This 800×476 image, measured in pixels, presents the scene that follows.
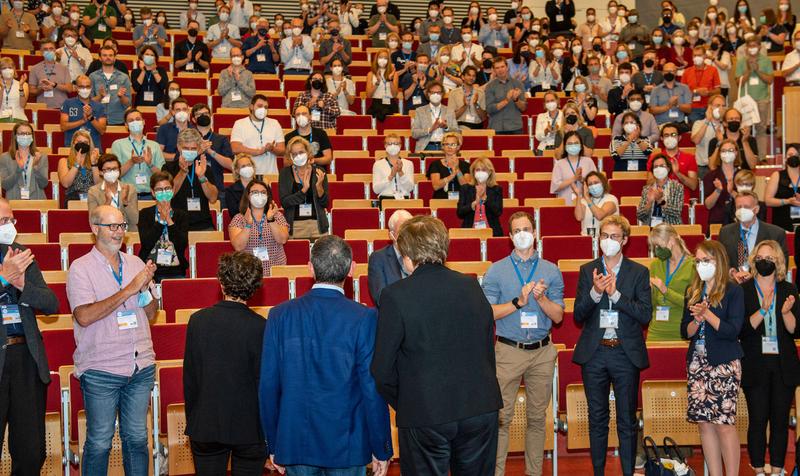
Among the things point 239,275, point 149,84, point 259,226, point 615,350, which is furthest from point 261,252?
point 149,84

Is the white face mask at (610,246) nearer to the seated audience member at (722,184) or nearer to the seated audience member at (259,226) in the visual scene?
the seated audience member at (259,226)

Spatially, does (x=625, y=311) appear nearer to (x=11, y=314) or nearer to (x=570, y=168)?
(x=11, y=314)

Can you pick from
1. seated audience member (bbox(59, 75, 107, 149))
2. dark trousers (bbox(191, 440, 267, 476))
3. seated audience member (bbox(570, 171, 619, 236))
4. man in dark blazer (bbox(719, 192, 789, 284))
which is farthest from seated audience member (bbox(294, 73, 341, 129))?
dark trousers (bbox(191, 440, 267, 476))

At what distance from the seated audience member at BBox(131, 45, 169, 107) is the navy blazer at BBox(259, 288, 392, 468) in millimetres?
8048

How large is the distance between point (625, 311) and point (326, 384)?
2267 mm

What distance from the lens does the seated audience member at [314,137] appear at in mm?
9508

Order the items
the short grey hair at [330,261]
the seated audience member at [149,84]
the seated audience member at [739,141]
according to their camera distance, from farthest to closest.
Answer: the seated audience member at [149,84] → the seated audience member at [739,141] → the short grey hair at [330,261]

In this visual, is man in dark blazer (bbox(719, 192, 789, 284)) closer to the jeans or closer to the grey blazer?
the grey blazer

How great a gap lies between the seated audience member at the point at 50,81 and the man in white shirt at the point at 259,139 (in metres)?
2.92

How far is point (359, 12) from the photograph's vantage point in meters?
16.1

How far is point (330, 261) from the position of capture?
3.98m

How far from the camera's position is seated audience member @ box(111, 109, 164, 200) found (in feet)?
29.0

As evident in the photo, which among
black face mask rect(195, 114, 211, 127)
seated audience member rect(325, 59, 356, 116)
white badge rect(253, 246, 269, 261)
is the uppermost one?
seated audience member rect(325, 59, 356, 116)

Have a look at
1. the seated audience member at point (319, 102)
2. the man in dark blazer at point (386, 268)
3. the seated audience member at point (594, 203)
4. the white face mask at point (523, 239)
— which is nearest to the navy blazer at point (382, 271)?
the man in dark blazer at point (386, 268)
